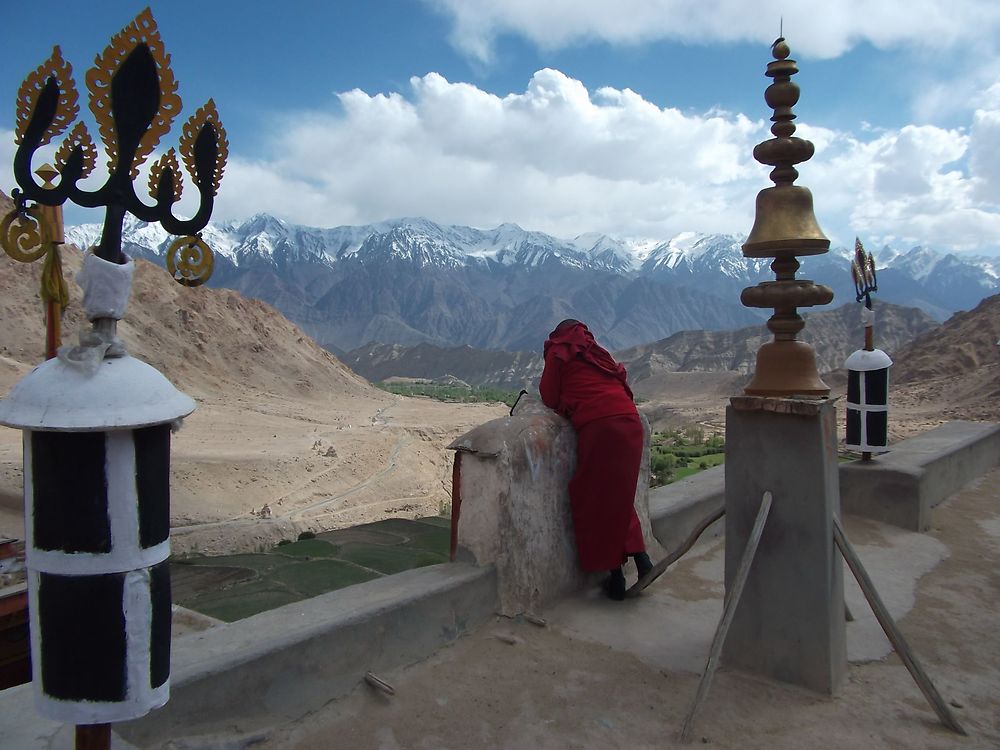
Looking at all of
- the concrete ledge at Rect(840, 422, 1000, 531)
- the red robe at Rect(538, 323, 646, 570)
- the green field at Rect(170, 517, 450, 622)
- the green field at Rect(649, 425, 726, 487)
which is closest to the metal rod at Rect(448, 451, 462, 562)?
the red robe at Rect(538, 323, 646, 570)

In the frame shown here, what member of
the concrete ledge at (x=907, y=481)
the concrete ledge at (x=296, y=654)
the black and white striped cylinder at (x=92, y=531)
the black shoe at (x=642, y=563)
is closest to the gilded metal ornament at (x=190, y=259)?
the black and white striped cylinder at (x=92, y=531)

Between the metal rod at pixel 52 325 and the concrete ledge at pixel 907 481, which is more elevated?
the metal rod at pixel 52 325

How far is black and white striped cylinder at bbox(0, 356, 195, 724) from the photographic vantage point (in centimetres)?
146

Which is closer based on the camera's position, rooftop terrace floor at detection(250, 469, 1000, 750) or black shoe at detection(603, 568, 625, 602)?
rooftop terrace floor at detection(250, 469, 1000, 750)

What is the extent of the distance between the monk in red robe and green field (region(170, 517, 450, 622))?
1.44 metres

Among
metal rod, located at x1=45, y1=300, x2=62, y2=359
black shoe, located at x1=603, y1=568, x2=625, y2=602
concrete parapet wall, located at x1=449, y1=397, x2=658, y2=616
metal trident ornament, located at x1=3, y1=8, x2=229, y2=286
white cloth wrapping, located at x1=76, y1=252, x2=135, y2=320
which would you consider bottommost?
black shoe, located at x1=603, y1=568, x2=625, y2=602

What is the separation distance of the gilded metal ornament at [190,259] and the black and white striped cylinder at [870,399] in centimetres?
560

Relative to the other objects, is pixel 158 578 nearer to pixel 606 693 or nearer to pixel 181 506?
pixel 606 693

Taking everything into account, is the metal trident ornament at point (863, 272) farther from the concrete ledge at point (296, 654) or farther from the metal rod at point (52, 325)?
the metal rod at point (52, 325)

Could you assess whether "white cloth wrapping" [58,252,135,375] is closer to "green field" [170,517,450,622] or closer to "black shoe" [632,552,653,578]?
"green field" [170,517,450,622]

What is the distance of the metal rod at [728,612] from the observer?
266 centimetres

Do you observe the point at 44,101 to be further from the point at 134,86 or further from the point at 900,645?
the point at 900,645

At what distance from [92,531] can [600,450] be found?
2550mm

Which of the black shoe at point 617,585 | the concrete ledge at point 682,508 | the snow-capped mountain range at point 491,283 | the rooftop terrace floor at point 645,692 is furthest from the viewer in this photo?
the snow-capped mountain range at point 491,283
